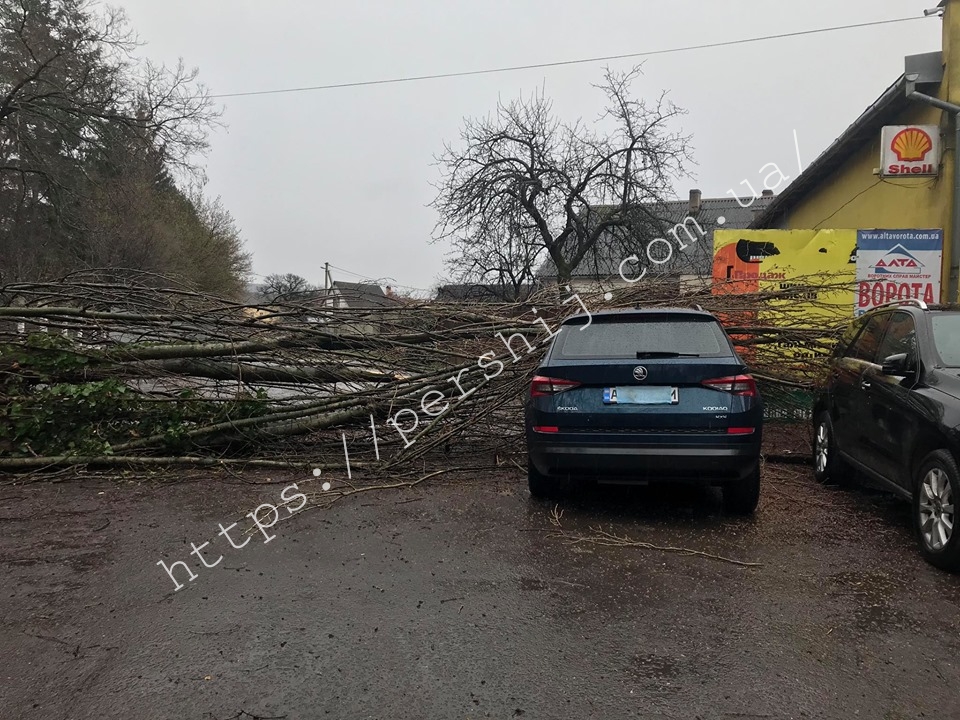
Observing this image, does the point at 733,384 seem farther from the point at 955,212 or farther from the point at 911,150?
the point at 911,150

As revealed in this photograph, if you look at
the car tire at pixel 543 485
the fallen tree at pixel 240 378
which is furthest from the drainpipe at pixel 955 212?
the car tire at pixel 543 485

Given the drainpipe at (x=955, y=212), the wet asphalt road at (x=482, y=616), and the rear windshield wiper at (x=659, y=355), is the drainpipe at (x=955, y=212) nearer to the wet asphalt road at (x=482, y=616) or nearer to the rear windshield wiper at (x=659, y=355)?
the wet asphalt road at (x=482, y=616)

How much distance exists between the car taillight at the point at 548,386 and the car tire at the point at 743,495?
4.62 ft

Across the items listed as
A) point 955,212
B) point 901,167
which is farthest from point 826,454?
point 901,167

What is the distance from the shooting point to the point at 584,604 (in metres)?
3.71

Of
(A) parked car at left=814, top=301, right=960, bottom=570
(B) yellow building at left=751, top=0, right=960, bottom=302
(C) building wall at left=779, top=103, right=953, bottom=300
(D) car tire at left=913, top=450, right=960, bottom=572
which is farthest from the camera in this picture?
(C) building wall at left=779, top=103, right=953, bottom=300

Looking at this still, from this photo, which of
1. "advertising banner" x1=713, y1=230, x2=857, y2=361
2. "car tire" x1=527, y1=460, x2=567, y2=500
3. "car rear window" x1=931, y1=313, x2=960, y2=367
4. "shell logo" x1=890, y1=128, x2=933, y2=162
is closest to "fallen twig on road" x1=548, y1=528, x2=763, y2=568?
"car tire" x1=527, y1=460, x2=567, y2=500

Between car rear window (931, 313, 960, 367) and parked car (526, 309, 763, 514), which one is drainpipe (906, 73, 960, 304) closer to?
car rear window (931, 313, 960, 367)

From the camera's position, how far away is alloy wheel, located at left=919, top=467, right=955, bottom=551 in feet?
13.3

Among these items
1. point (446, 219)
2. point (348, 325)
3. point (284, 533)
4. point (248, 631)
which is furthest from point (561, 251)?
point (248, 631)

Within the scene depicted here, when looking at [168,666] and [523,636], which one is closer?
[168,666]

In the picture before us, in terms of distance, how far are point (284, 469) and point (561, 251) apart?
56.0 ft

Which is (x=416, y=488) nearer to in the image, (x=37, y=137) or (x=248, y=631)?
(x=248, y=631)

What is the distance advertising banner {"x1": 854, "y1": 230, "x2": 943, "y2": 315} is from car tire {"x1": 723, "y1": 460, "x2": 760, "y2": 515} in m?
6.15
